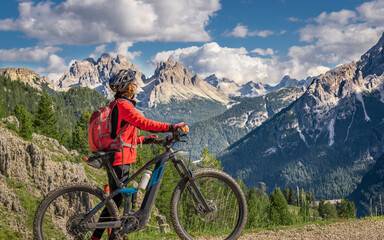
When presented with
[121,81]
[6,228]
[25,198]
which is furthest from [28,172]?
[121,81]

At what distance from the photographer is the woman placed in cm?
575

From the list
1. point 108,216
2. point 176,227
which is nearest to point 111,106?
point 108,216

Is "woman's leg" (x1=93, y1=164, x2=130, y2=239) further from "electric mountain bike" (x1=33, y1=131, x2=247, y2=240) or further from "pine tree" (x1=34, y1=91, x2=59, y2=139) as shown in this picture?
"pine tree" (x1=34, y1=91, x2=59, y2=139)

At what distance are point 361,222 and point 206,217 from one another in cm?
660

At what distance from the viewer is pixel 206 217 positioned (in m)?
6.79

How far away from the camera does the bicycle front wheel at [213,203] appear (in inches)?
248

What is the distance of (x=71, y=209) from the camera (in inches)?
231

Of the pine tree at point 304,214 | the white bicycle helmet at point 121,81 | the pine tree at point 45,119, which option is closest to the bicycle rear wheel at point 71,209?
the white bicycle helmet at point 121,81

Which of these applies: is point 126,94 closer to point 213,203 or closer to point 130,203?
point 130,203

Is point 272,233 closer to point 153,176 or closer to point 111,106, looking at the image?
point 153,176

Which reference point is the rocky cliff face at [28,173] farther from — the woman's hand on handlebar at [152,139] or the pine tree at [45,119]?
the pine tree at [45,119]

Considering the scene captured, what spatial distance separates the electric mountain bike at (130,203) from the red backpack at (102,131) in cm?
18

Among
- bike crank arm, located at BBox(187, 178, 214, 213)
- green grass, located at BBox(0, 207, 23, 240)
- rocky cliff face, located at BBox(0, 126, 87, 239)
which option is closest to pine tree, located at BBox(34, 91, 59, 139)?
rocky cliff face, located at BBox(0, 126, 87, 239)

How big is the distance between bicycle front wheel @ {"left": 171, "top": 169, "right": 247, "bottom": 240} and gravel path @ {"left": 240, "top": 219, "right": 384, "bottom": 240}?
92.6 inches
